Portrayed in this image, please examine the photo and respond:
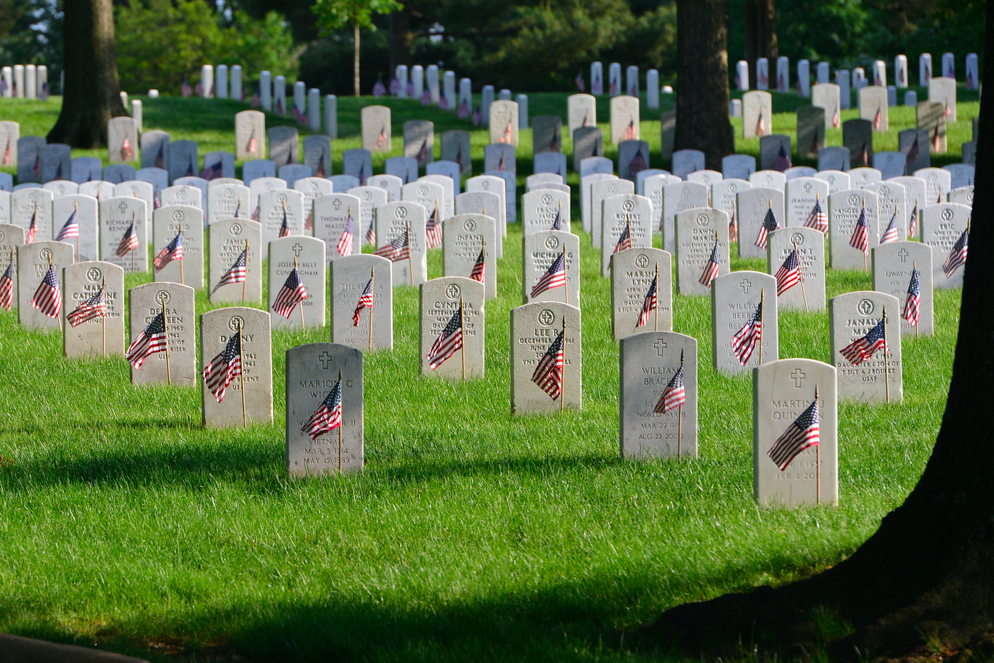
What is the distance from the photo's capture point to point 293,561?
5539mm

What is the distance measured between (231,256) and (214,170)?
8108 mm

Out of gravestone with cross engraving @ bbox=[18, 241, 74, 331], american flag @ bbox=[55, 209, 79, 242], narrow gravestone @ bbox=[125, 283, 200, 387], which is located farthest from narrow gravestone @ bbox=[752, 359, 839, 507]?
american flag @ bbox=[55, 209, 79, 242]

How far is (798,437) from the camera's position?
19.8ft

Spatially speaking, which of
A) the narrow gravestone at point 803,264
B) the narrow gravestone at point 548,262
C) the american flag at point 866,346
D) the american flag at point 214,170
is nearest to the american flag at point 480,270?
the narrow gravestone at point 548,262

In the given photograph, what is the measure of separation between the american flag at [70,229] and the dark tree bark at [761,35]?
1020 inches

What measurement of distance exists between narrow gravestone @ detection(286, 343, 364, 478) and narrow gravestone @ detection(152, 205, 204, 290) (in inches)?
262

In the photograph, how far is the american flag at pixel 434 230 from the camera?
1541cm

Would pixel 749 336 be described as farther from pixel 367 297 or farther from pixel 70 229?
pixel 70 229

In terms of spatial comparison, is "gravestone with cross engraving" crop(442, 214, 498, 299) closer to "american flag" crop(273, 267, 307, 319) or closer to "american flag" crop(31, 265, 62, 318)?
"american flag" crop(273, 267, 307, 319)

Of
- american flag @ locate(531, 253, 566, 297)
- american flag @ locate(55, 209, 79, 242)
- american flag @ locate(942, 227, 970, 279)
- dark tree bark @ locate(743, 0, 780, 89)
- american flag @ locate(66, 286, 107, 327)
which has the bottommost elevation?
american flag @ locate(66, 286, 107, 327)

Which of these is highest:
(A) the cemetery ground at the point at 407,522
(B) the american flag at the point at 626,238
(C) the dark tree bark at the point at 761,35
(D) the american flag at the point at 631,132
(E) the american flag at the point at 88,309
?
(C) the dark tree bark at the point at 761,35

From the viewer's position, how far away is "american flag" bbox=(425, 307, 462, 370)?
9234 mm

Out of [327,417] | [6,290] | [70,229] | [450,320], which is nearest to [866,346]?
[450,320]

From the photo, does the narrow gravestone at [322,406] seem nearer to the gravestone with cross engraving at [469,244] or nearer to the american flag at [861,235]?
the gravestone with cross engraving at [469,244]
